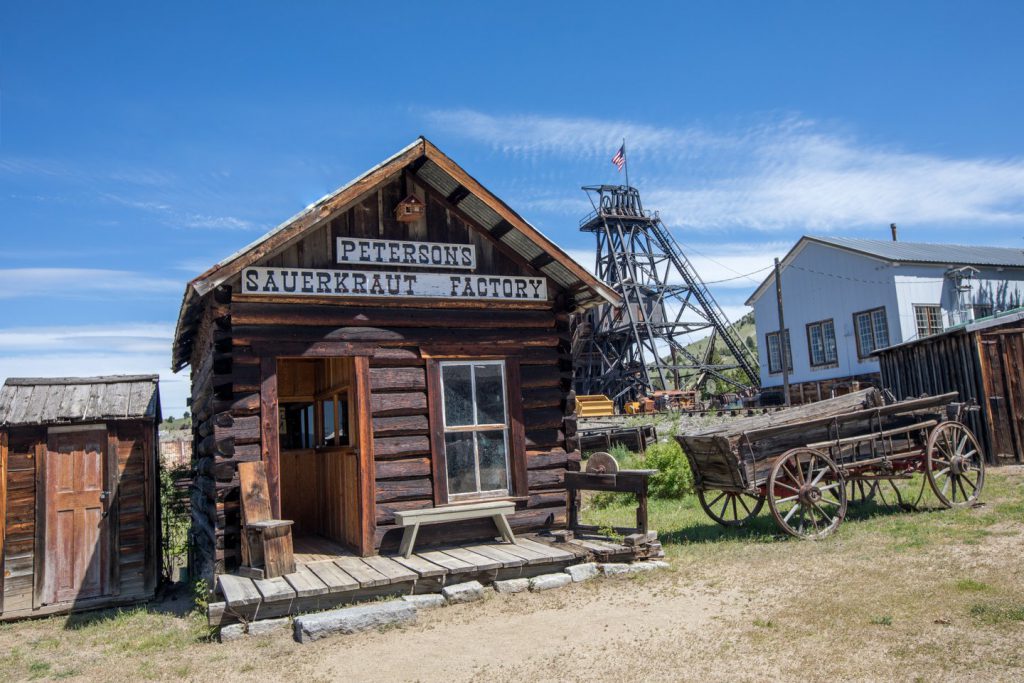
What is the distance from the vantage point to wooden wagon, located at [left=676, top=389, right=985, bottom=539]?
33.2 feet

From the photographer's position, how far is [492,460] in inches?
398

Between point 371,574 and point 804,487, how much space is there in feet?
19.3

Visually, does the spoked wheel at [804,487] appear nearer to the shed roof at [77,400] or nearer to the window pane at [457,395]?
the window pane at [457,395]

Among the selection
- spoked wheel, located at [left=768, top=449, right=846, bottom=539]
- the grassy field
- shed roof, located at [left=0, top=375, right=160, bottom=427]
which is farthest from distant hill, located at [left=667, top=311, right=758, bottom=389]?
shed roof, located at [left=0, top=375, right=160, bottom=427]

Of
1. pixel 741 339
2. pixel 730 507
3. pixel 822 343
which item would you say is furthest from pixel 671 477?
pixel 741 339

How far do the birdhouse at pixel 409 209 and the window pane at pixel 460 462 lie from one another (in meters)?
2.96

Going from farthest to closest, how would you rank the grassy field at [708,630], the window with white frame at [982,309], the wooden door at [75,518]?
the window with white frame at [982,309], the wooden door at [75,518], the grassy field at [708,630]

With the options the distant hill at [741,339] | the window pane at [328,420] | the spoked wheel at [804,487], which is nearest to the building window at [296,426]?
the window pane at [328,420]

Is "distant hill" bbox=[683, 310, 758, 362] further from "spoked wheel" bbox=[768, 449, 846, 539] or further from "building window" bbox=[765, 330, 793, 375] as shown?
"spoked wheel" bbox=[768, 449, 846, 539]

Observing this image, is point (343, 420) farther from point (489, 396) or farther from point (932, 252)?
point (932, 252)

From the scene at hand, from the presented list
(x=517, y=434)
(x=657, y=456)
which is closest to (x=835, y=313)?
(x=657, y=456)

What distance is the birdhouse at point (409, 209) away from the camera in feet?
32.4

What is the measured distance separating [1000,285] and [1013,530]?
25113 mm

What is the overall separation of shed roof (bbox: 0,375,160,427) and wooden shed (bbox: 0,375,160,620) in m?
0.01
